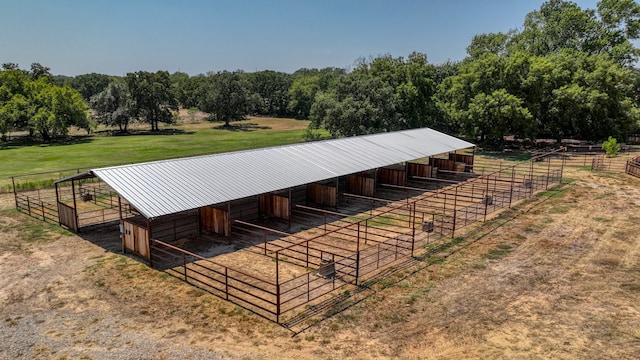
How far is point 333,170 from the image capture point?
27.2m

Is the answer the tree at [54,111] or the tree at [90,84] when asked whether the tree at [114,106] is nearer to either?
the tree at [54,111]

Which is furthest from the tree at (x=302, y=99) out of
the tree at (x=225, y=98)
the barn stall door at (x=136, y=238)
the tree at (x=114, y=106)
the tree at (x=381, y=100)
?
the barn stall door at (x=136, y=238)

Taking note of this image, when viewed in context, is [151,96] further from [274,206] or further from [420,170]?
[274,206]

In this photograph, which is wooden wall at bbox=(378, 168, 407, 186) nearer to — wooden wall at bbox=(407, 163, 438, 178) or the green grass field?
wooden wall at bbox=(407, 163, 438, 178)

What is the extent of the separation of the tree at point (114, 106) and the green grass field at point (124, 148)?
288 centimetres

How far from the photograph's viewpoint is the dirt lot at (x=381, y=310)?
12531 millimetres

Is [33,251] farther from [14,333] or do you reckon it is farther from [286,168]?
[286,168]

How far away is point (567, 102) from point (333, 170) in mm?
35758

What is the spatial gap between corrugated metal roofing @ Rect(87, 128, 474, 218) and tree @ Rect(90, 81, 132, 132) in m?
58.2

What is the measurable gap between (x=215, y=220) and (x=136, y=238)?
12.9 feet

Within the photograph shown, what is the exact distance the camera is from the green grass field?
44.8 meters

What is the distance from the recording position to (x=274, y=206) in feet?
81.6

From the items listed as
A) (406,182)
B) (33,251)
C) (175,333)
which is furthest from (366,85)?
(175,333)

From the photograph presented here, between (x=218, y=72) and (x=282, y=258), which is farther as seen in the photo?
(x=218, y=72)
